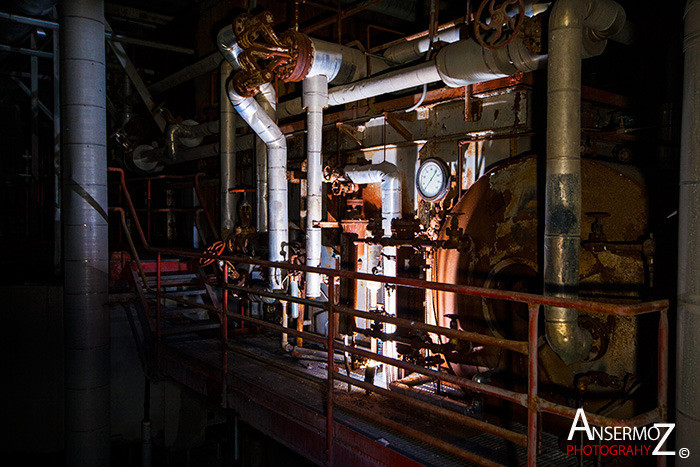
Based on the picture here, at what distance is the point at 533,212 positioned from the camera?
5301 millimetres

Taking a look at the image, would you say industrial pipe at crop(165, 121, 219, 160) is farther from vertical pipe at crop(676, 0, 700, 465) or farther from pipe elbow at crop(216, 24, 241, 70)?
vertical pipe at crop(676, 0, 700, 465)

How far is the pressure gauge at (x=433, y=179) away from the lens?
246 inches

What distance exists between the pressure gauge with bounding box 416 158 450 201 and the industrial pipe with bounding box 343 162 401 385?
35 centimetres

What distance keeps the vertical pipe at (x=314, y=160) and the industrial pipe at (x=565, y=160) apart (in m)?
3.27

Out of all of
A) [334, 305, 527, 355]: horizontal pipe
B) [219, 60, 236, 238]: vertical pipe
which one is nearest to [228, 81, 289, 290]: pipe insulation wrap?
[219, 60, 236, 238]: vertical pipe

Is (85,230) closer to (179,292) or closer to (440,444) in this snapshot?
(179,292)

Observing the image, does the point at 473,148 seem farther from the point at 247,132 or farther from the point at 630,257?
the point at 247,132

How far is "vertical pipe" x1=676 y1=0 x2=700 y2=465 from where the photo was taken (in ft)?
9.00

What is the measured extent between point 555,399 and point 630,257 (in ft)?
5.25

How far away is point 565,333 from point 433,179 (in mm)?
2719

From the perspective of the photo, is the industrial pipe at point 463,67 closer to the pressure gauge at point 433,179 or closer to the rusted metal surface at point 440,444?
the pressure gauge at point 433,179

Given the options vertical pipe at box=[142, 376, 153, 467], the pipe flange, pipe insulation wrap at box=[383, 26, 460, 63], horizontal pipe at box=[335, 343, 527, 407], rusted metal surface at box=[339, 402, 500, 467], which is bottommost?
vertical pipe at box=[142, 376, 153, 467]

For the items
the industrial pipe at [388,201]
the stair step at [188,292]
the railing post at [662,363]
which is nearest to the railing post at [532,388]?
the railing post at [662,363]

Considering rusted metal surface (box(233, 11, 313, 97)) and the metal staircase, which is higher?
rusted metal surface (box(233, 11, 313, 97))
